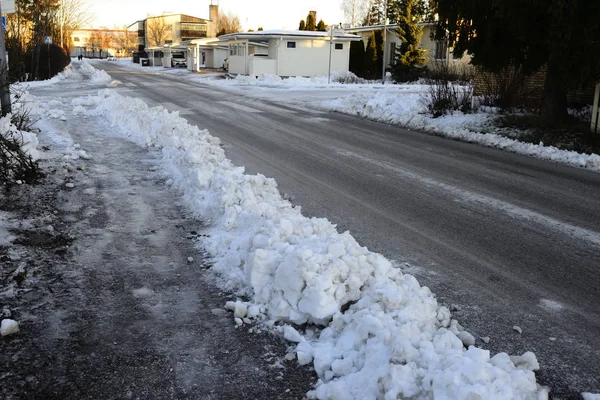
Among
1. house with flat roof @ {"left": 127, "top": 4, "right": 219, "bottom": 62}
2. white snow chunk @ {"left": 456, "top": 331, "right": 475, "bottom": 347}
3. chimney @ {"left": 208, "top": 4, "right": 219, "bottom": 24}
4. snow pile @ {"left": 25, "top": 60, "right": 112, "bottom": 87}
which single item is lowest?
white snow chunk @ {"left": 456, "top": 331, "right": 475, "bottom": 347}

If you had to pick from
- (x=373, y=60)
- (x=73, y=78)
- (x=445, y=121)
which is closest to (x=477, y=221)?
(x=445, y=121)

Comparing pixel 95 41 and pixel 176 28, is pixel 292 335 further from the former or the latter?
pixel 95 41

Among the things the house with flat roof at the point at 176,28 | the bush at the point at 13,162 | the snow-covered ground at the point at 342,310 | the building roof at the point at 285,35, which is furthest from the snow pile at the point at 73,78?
the house with flat roof at the point at 176,28

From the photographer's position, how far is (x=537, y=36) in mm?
12680

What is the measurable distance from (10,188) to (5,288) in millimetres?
3141

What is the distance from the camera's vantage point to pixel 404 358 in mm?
2916

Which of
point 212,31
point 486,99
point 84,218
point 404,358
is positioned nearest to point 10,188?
point 84,218

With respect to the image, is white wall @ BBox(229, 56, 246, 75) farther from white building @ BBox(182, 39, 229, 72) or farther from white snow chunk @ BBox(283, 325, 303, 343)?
white snow chunk @ BBox(283, 325, 303, 343)

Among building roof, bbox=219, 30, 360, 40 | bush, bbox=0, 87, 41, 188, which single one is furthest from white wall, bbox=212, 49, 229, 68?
bush, bbox=0, 87, 41, 188

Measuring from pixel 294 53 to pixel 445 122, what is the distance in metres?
27.3

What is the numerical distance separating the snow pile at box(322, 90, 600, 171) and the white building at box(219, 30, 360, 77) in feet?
65.8

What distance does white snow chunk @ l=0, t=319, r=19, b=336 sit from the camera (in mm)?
3482

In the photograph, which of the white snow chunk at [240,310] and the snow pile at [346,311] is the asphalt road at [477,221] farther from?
the white snow chunk at [240,310]

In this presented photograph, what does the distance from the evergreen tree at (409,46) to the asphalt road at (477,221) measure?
26.5 m
